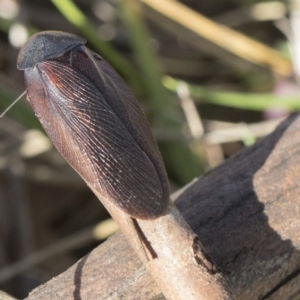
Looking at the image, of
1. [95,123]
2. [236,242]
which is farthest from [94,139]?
[236,242]

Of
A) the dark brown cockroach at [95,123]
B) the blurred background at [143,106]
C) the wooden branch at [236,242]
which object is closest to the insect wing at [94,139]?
the dark brown cockroach at [95,123]

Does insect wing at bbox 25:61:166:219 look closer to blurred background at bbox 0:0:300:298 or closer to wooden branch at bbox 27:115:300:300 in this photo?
wooden branch at bbox 27:115:300:300

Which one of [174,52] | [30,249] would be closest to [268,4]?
[174,52]

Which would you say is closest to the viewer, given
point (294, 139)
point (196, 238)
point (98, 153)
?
point (196, 238)

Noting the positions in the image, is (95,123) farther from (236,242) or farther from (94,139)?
(236,242)

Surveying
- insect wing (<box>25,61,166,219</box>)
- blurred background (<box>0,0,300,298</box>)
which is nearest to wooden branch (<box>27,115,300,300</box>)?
insect wing (<box>25,61,166,219</box>)

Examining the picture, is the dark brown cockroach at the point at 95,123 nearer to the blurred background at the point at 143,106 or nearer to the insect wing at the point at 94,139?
the insect wing at the point at 94,139

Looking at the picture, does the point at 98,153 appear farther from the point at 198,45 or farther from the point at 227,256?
the point at 198,45
